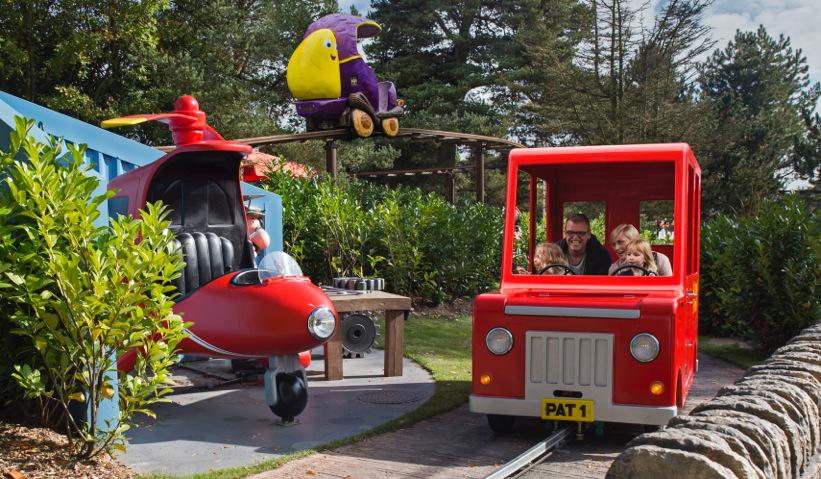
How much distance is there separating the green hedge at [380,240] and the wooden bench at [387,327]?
4706 millimetres

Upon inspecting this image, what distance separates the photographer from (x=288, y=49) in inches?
1286

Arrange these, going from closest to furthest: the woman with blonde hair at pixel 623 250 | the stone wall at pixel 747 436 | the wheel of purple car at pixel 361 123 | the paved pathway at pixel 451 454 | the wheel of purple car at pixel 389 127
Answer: the stone wall at pixel 747 436, the paved pathway at pixel 451 454, the woman with blonde hair at pixel 623 250, the wheel of purple car at pixel 361 123, the wheel of purple car at pixel 389 127

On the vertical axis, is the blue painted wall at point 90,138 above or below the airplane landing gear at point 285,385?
above

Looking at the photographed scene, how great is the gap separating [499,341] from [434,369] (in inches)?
133

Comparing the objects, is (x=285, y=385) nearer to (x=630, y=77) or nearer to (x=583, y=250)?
(x=583, y=250)

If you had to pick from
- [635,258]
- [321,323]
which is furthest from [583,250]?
[321,323]

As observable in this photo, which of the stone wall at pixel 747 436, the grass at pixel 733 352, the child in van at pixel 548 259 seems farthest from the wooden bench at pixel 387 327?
the stone wall at pixel 747 436

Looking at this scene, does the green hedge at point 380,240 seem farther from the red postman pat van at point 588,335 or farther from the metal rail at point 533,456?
the metal rail at point 533,456

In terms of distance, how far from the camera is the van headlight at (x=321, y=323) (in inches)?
234

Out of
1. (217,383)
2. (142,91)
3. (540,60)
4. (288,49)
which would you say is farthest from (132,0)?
(217,383)

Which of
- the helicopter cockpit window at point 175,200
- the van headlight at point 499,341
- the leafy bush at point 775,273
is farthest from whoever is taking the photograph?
the leafy bush at point 775,273

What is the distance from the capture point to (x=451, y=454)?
220 inches

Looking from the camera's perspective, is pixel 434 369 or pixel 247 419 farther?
pixel 434 369

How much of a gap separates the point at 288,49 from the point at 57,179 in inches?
1166
